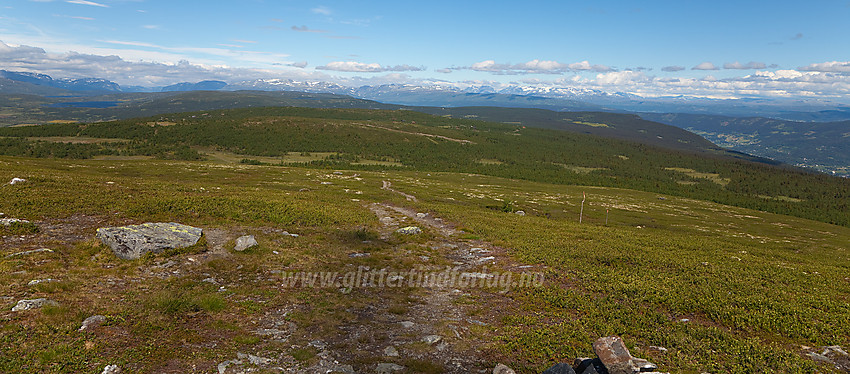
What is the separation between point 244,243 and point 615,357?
23682 millimetres

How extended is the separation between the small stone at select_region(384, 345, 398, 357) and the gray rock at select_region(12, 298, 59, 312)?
13756mm

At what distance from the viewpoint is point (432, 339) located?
15.4 meters

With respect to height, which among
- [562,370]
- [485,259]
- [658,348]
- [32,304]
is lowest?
[485,259]

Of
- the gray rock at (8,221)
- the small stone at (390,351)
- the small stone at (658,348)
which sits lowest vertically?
the small stone at (658,348)

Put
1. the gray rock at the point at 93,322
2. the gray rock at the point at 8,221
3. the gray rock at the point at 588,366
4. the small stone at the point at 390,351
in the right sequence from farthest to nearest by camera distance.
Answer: the gray rock at the point at 8,221 < the small stone at the point at 390,351 < the gray rock at the point at 93,322 < the gray rock at the point at 588,366

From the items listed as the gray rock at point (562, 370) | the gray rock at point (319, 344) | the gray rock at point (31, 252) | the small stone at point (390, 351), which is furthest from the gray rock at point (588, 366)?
the gray rock at point (31, 252)

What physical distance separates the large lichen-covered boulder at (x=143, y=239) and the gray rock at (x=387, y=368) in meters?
18.0

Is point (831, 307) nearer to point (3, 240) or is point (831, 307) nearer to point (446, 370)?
point (446, 370)

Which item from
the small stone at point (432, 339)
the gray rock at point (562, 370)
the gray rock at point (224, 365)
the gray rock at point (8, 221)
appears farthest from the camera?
the gray rock at point (8, 221)

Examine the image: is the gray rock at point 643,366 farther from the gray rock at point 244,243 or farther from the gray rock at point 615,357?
the gray rock at point 244,243

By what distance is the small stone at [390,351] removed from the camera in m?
14.1

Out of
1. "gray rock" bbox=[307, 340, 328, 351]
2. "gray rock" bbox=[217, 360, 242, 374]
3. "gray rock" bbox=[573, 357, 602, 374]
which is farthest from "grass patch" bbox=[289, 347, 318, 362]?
"gray rock" bbox=[573, 357, 602, 374]

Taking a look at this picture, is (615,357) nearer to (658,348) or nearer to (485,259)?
(658,348)

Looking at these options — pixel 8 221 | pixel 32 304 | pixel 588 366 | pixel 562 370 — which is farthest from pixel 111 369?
pixel 8 221
